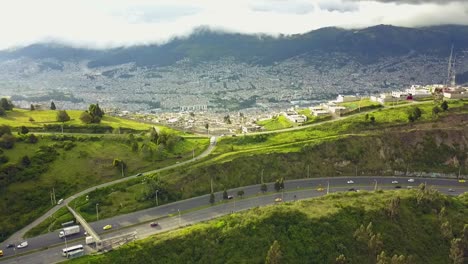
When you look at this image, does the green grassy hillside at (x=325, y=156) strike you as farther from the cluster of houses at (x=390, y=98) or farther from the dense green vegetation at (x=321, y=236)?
the dense green vegetation at (x=321, y=236)

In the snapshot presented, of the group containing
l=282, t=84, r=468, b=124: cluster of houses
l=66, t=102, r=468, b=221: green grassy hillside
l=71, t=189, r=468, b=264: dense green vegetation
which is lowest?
l=71, t=189, r=468, b=264: dense green vegetation

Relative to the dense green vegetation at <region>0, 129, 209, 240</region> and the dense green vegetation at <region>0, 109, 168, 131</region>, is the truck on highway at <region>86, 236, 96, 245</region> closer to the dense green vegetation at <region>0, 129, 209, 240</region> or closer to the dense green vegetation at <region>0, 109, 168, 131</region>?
the dense green vegetation at <region>0, 129, 209, 240</region>

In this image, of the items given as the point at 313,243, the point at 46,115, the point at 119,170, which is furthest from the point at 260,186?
the point at 46,115

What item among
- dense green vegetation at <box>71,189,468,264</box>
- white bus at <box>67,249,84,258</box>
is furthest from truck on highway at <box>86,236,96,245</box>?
dense green vegetation at <box>71,189,468,264</box>

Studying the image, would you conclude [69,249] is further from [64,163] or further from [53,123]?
[53,123]

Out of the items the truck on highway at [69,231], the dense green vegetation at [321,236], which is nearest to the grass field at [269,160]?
the truck on highway at [69,231]

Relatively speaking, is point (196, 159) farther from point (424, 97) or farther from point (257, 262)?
point (424, 97)
